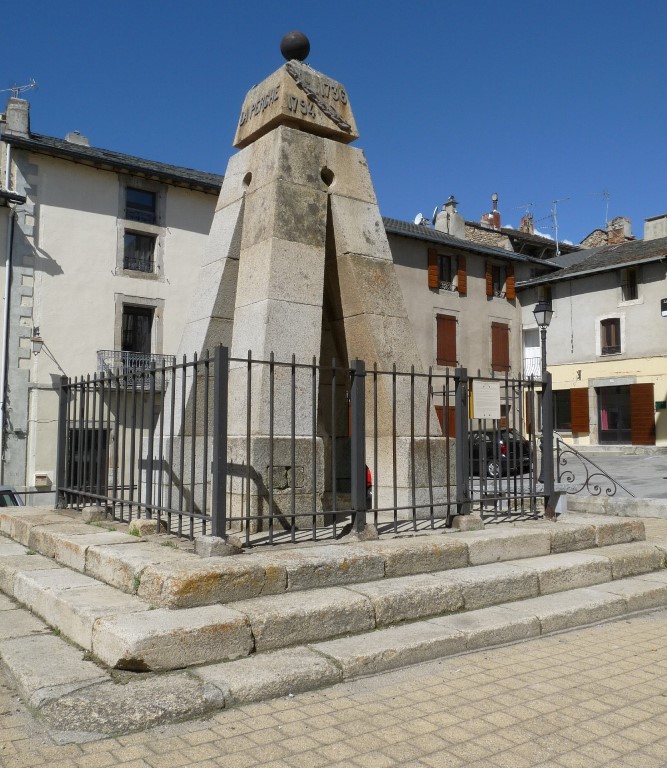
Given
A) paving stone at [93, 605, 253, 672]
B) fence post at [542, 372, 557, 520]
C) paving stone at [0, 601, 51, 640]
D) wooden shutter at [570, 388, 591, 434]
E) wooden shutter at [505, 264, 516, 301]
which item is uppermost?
wooden shutter at [505, 264, 516, 301]

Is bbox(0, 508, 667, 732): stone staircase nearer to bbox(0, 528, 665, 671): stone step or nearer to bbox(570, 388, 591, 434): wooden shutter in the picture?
bbox(0, 528, 665, 671): stone step

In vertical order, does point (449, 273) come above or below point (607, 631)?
above

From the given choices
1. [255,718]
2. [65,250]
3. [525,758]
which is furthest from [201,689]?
[65,250]

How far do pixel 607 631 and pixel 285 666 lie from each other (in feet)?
8.13

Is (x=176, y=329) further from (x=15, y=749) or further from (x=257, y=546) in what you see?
(x=15, y=749)

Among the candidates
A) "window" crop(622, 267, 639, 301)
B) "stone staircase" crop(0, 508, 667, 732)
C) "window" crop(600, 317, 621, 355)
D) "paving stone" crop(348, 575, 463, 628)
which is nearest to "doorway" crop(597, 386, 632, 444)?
"window" crop(600, 317, 621, 355)

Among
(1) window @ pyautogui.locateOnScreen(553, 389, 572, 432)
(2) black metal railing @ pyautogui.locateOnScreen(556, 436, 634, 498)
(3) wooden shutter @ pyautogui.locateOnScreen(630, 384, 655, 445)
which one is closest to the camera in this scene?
(2) black metal railing @ pyautogui.locateOnScreen(556, 436, 634, 498)

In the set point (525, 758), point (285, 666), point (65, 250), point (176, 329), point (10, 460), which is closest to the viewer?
point (525, 758)

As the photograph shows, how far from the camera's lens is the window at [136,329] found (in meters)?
22.6

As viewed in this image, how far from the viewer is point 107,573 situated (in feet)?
15.4

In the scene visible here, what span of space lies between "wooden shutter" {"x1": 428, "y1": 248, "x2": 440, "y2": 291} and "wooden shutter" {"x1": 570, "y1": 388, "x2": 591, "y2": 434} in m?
7.17

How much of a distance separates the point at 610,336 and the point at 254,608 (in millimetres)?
27667

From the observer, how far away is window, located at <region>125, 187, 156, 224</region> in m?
22.7

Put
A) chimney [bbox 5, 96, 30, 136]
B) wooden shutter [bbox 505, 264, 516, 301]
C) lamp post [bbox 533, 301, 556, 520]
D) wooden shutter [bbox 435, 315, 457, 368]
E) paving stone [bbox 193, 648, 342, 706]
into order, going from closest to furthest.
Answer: paving stone [bbox 193, 648, 342, 706], lamp post [bbox 533, 301, 556, 520], chimney [bbox 5, 96, 30, 136], wooden shutter [bbox 435, 315, 457, 368], wooden shutter [bbox 505, 264, 516, 301]
